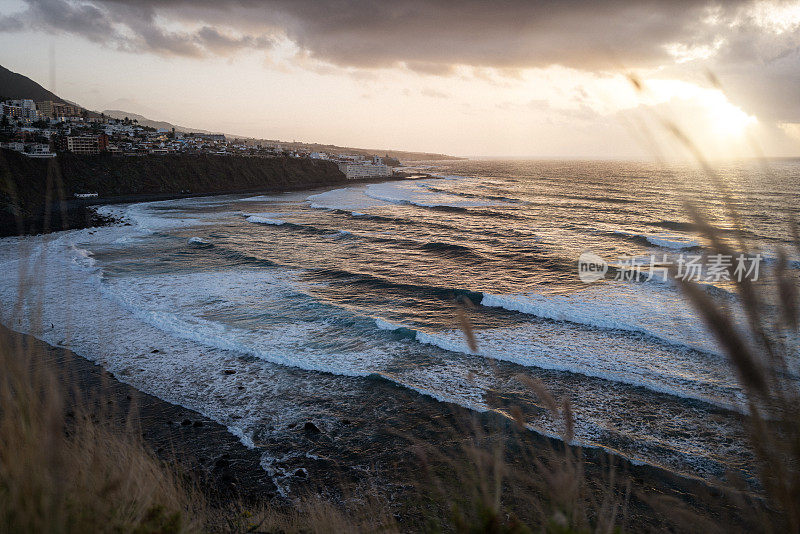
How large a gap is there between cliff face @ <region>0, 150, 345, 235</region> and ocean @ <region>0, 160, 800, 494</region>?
11.0 metres

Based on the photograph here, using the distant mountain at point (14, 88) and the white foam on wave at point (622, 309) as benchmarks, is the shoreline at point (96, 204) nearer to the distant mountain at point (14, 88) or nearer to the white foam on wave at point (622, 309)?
the white foam on wave at point (622, 309)

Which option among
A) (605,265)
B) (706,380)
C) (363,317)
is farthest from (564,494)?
(605,265)

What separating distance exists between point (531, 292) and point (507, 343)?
223 inches

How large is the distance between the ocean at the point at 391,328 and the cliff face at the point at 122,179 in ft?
36.1

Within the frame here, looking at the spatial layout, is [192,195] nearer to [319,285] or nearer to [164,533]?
[319,285]

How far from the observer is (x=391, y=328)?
14.9 m

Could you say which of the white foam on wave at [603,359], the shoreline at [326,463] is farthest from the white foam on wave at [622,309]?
the shoreline at [326,463]

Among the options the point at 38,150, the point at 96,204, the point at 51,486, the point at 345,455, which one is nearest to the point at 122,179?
the point at 38,150

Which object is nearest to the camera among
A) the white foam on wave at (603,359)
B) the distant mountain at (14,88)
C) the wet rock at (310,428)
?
the wet rock at (310,428)

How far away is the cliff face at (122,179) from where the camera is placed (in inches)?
1554

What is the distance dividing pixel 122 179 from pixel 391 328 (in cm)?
6621

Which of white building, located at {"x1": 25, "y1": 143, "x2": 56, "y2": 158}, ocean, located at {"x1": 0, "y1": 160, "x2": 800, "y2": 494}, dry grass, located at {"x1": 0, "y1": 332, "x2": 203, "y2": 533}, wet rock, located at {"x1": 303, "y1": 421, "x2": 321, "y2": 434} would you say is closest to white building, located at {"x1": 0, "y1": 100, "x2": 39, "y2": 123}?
white building, located at {"x1": 25, "y1": 143, "x2": 56, "y2": 158}

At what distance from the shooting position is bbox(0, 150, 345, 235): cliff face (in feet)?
129

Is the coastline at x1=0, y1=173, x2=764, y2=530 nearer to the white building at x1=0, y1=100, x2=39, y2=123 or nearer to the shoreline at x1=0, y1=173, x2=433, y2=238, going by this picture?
the shoreline at x1=0, y1=173, x2=433, y2=238
